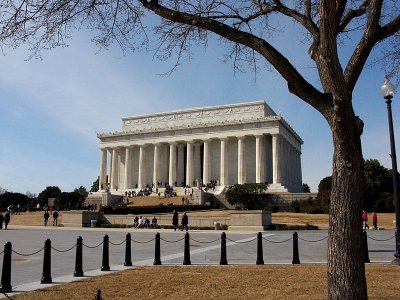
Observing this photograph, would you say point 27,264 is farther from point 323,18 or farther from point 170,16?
point 323,18

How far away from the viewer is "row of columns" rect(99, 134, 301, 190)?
271 feet

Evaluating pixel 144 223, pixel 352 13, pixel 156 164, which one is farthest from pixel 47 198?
pixel 352 13

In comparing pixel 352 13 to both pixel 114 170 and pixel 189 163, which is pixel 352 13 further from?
pixel 114 170

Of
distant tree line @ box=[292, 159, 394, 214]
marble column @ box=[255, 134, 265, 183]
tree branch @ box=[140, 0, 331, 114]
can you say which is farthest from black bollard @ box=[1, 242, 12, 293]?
marble column @ box=[255, 134, 265, 183]

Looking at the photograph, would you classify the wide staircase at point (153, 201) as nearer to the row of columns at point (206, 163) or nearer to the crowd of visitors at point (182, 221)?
the row of columns at point (206, 163)

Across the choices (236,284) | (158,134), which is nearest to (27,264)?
(236,284)

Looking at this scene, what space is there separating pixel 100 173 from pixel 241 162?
34.7m

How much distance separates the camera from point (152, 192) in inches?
3381

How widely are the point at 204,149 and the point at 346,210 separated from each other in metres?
82.0

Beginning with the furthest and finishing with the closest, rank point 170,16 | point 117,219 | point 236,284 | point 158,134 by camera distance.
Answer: point 158,134 < point 117,219 < point 236,284 < point 170,16

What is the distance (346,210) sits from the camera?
22.1ft

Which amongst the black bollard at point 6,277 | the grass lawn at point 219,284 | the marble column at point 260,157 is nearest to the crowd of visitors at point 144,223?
the grass lawn at point 219,284

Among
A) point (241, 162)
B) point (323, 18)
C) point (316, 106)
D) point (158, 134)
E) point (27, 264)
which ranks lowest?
point (27, 264)

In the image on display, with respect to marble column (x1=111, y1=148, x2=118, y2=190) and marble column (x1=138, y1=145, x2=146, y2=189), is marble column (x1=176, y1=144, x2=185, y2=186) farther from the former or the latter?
marble column (x1=111, y1=148, x2=118, y2=190)
